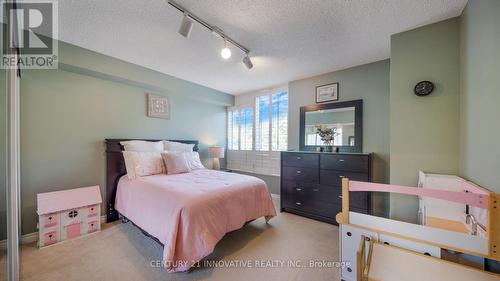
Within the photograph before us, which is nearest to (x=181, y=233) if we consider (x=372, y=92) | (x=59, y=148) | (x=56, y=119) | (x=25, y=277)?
(x=25, y=277)

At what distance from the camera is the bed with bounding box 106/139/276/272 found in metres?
1.63

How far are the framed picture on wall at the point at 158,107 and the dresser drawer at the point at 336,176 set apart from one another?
2.99 m

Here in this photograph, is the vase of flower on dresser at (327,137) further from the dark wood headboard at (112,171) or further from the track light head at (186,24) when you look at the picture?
the dark wood headboard at (112,171)

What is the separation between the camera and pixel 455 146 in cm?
178

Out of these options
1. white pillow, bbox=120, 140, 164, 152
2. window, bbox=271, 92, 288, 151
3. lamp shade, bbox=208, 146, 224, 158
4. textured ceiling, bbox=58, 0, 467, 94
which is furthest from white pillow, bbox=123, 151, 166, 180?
window, bbox=271, 92, 288, 151

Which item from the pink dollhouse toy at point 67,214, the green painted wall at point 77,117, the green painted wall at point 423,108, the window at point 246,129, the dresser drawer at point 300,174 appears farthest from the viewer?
the window at point 246,129

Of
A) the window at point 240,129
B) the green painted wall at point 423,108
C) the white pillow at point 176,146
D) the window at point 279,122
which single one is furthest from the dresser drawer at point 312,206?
the white pillow at point 176,146

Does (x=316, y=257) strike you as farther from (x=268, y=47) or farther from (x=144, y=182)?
(x=268, y=47)

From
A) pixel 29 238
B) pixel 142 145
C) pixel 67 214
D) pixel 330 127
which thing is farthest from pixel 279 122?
pixel 29 238

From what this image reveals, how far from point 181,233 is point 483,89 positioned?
8.71 feet

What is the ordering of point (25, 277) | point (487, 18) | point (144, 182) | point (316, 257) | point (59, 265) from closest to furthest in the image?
point (487, 18) < point (25, 277) < point (59, 265) < point (316, 257) < point (144, 182)

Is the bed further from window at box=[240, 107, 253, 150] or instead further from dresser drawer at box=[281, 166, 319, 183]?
window at box=[240, 107, 253, 150]

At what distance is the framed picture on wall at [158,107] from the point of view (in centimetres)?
330

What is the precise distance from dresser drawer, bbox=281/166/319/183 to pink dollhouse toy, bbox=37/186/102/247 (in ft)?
9.10
